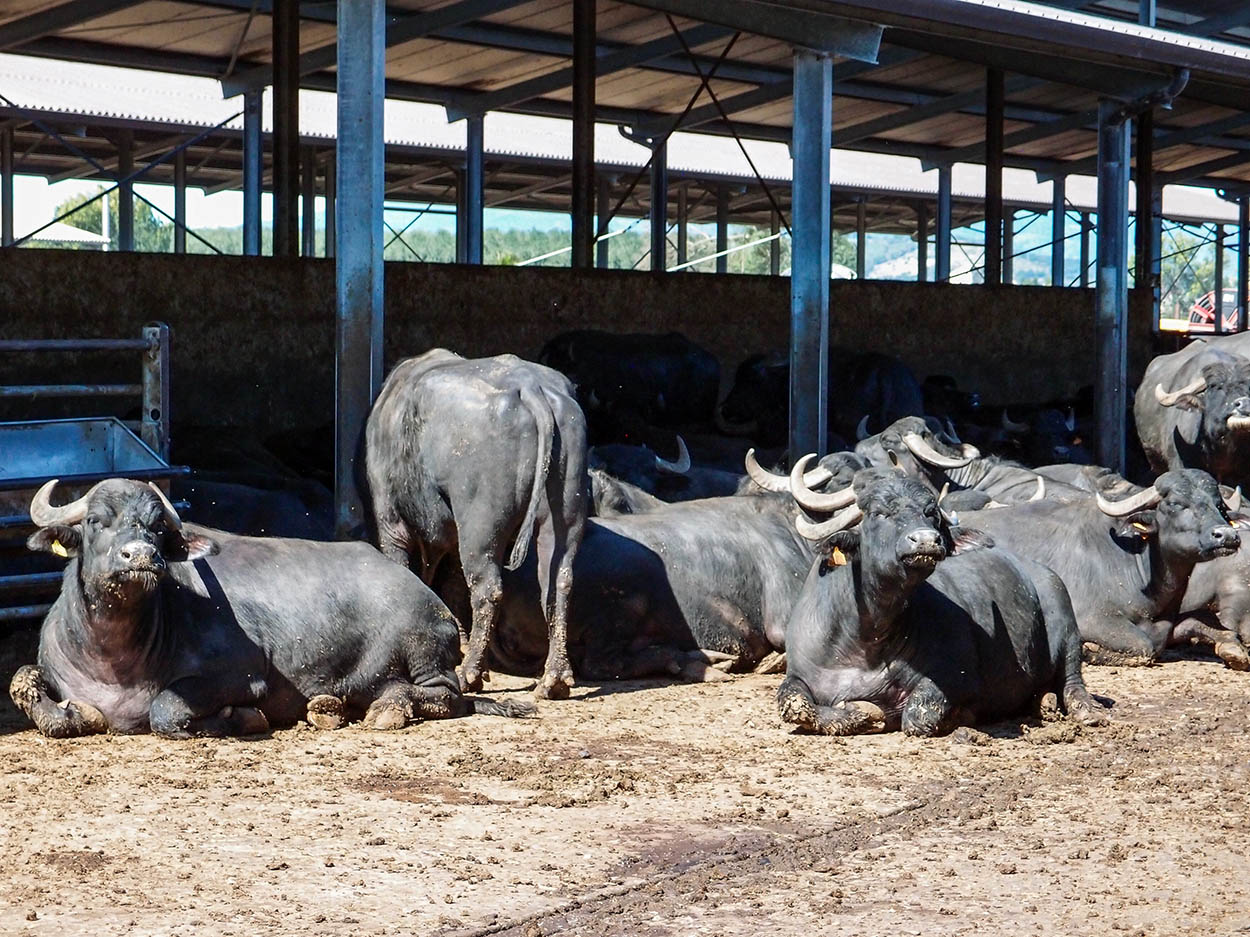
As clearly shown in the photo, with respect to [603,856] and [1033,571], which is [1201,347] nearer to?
[1033,571]

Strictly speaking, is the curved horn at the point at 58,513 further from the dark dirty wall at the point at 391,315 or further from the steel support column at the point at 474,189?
the steel support column at the point at 474,189

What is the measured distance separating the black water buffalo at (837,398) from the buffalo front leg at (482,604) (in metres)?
7.65

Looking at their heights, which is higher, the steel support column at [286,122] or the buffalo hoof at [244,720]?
the steel support column at [286,122]

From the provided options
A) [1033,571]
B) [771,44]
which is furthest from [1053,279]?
[1033,571]

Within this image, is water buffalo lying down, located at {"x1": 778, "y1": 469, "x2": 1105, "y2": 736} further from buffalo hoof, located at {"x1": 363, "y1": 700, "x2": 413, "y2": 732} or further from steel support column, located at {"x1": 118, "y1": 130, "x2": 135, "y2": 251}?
steel support column, located at {"x1": 118, "y1": 130, "x2": 135, "y2": 251}

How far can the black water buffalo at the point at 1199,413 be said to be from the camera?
14195 mm

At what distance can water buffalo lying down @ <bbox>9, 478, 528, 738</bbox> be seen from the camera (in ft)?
25.5

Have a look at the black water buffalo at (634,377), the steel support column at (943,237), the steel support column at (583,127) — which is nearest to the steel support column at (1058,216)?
the steel support column at (943,237)

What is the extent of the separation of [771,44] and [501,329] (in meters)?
6.43

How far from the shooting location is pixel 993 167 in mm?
22750

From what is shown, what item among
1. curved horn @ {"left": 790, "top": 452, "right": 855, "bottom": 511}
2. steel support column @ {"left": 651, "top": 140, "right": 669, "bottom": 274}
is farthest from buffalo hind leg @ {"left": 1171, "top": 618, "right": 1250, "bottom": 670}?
steel support column @ {"left": 651, "top": 140, "right": 669, "bottom": 274}

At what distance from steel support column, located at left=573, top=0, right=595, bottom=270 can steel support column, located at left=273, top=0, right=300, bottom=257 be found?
286cm

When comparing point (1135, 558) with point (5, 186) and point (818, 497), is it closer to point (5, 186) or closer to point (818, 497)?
point (818, 497)

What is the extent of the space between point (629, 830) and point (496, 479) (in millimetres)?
3072
